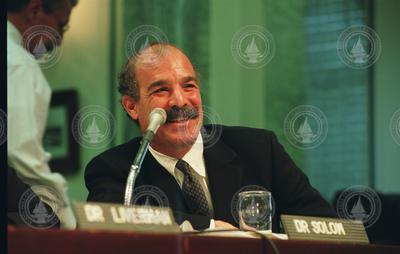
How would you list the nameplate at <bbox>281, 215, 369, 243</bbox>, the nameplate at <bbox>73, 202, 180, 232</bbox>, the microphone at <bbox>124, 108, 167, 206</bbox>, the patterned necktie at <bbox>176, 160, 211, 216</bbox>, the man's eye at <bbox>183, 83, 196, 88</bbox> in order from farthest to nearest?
the man's eye at <bbox>183, 83, 196, 88</bbox> → the patterned necktie at <bbox>176, 160, 211, 216</bbox> → the microphone at <bbox>124, 108, 167, 206</bbox> → the nameplate at <bbox>281, 215, 369, 243</bbox> → the nameplate at <bbox>73, 202, 180, 232</bbox>

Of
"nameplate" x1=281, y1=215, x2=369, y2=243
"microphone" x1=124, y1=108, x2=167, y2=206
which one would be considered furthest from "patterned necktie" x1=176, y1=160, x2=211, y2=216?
"nameplate" x1=281, y1=215, x2=369, y2=243

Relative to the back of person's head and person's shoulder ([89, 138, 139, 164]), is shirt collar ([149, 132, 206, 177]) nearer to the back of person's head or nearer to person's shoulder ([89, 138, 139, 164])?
person's shoulder ([89, 138, 139, 164])

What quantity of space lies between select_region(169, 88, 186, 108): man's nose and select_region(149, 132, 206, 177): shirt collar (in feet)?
0.42

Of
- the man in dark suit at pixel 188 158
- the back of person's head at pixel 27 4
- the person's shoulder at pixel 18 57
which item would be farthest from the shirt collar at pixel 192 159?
the back of person's head at pixel 27 4

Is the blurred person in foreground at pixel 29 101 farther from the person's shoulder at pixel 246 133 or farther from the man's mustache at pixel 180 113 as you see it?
the person's shoulder at pixel 246 133

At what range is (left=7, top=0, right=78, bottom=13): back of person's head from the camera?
2777 mm

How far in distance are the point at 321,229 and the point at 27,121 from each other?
969mm

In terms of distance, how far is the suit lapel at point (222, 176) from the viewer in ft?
8.55

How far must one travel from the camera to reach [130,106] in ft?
9.11

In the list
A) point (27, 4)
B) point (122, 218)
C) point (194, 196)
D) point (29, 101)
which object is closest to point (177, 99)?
point (194, 196)

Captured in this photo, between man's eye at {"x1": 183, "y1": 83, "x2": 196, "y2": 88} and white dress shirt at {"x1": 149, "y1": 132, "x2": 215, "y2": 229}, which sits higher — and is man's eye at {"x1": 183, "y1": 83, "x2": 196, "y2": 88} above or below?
above

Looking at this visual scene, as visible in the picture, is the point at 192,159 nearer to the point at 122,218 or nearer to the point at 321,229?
the point at 321,229

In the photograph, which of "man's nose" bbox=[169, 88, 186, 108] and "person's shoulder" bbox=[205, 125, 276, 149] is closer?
"man's nose" bbox=[169, 88, 186, 108]

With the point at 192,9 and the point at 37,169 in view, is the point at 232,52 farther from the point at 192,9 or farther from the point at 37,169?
the point at 37,169
